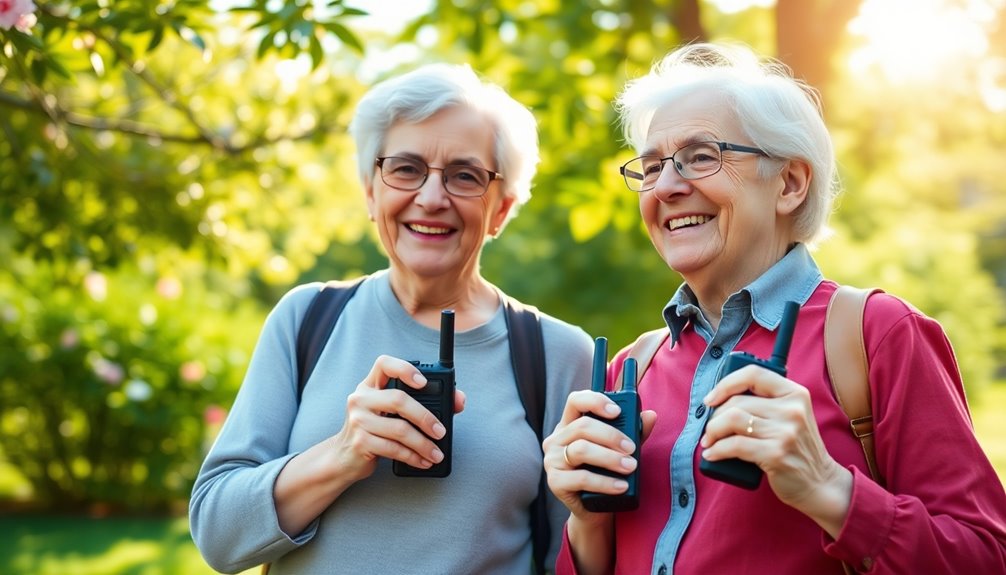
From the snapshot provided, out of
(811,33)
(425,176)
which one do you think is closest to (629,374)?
(425,176)

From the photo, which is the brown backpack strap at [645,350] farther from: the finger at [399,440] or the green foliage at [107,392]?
the green foliage at [107,392]

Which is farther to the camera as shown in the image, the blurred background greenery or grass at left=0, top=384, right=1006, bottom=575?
grass at left=0, top=384, right=1006, bottom=575

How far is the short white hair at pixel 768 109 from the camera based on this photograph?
2.15 meters

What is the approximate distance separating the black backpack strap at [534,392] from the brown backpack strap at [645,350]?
9.3 inches

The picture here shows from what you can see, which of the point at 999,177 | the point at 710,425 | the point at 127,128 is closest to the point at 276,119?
the point at 127,128

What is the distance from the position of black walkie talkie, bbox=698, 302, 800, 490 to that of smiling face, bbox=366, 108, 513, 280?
1024 millimetres

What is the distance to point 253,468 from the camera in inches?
93.8

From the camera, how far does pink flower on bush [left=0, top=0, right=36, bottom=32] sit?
2734 millimetres

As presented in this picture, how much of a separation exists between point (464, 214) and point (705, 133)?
0.73 meters

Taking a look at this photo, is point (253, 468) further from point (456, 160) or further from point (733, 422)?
point (733, 422)

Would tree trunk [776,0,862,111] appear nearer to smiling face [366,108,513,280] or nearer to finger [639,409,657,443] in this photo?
smiling face [366,108,513,280]

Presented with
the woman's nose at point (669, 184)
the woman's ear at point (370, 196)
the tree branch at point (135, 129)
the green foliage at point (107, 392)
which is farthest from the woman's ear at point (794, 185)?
the green foliage at point (107, 392)

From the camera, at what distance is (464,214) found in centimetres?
262

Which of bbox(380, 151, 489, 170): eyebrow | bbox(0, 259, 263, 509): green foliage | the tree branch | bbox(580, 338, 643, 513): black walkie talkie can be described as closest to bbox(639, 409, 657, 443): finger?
bbox(580, 338, 643, 513): black walkie talkie
